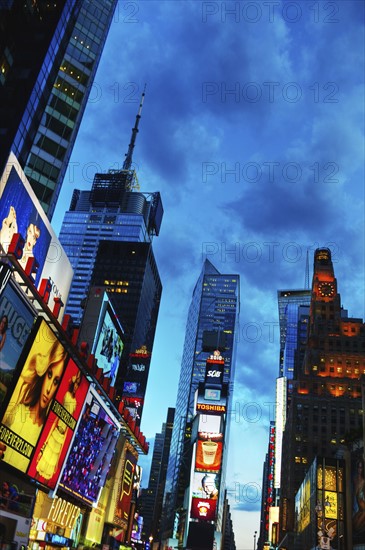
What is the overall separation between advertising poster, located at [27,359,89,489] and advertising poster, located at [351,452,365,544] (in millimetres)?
35680

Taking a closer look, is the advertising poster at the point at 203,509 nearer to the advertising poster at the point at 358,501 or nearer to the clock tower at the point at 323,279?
the advertising poster at the point at 358,501

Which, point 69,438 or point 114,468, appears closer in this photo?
point 69,438

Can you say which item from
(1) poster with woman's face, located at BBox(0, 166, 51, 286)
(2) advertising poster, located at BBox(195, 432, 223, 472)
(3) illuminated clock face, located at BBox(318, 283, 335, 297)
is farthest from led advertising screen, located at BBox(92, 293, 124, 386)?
(3) illuminated clock face, located at BBox(318, 283, 335, 297)

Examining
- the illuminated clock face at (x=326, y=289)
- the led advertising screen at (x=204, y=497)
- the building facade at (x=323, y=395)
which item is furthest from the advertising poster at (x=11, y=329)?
the illuminated clock face at (x=326, y=289)

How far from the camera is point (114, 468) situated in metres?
59.6

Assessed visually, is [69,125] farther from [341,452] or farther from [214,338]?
[214,338]

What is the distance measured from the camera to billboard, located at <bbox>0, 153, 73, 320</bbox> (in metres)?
34.0

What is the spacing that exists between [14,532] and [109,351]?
151 ft

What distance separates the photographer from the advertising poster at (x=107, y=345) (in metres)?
64.2

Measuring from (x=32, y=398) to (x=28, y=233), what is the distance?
1283cm

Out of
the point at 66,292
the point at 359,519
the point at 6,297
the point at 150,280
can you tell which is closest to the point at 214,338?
the point at 150,280

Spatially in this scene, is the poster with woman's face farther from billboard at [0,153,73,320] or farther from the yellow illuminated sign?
the yellow illuminated sign

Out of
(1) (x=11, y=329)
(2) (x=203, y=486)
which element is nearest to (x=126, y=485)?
(2) (x=203, y=486)

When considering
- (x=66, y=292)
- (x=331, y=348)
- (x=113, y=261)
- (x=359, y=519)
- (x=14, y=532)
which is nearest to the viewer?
(x=14, y=532)
